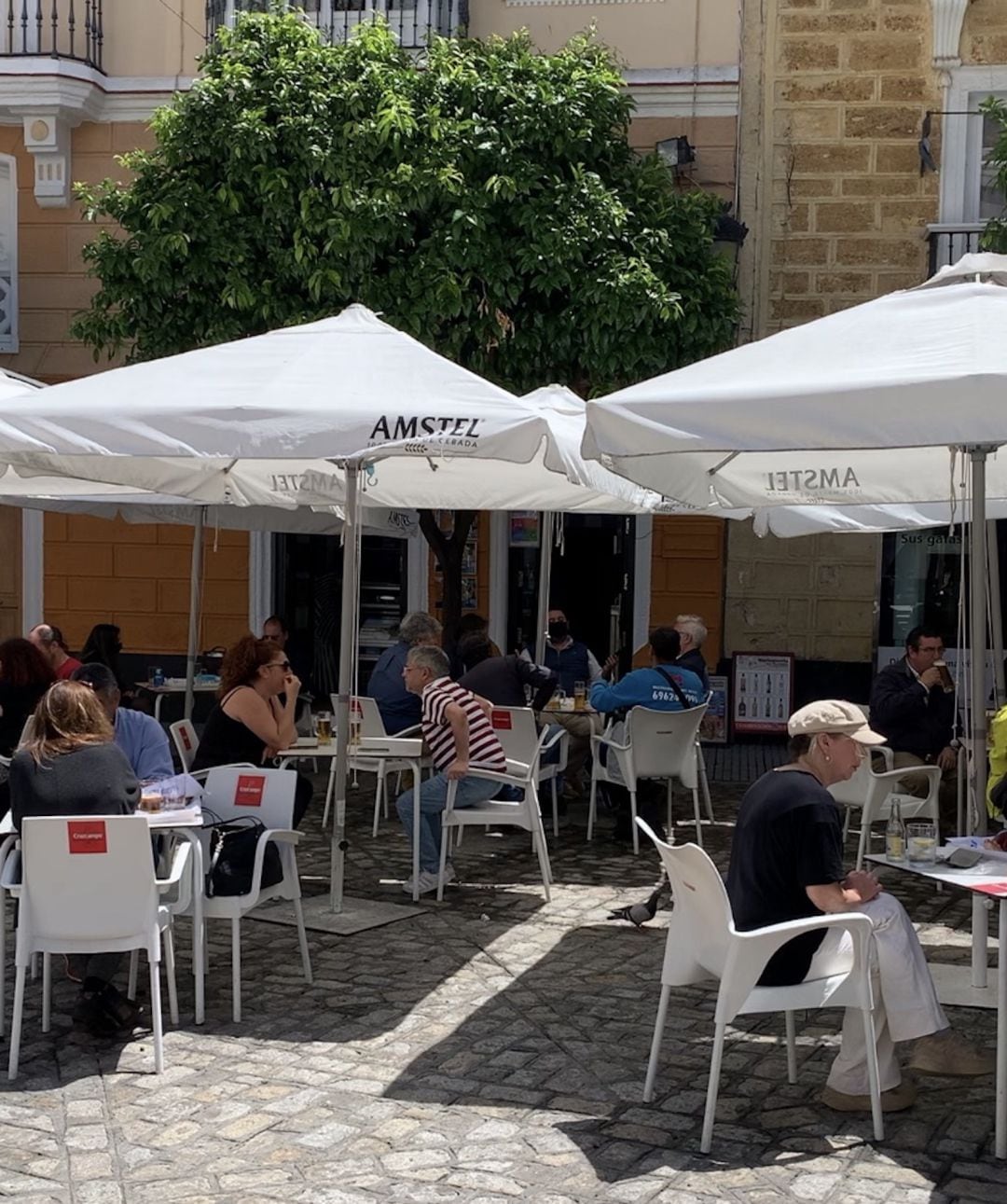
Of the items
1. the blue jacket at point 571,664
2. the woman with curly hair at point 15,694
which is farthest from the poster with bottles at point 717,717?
the woman with curly hair at point 15,694

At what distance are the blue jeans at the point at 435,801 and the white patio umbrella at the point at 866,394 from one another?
2.21 metres

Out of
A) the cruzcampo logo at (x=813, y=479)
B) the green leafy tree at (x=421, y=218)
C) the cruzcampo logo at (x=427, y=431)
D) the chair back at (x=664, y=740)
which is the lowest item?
the chair back at (x=664, y=740)

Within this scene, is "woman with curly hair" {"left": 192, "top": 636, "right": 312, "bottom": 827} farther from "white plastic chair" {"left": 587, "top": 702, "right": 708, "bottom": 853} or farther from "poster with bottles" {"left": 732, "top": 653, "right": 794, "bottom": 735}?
"poster with bottles" {"left": 732, "top": 653, "right": 794, "bottom": 735}

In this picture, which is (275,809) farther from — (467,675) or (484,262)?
(484,262)

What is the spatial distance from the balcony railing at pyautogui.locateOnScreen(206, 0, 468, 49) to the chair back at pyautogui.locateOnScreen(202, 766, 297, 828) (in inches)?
419

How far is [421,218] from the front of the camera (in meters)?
13.9

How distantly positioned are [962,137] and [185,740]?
10.2 meters

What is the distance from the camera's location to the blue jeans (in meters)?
8.40

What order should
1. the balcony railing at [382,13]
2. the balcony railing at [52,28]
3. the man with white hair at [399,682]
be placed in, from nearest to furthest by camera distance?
the man with white hair at [399,682] < the balcony railing at [382,13] < the balcony railing at [52,28]

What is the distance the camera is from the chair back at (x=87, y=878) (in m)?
5.51

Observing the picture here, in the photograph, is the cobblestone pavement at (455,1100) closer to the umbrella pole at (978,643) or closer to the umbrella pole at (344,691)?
the umbrella pole at (344,691)

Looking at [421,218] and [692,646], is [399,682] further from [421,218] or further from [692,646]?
[421,218]

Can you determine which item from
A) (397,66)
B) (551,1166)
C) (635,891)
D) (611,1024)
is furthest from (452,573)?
(551,1166)

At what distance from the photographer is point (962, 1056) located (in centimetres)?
558
